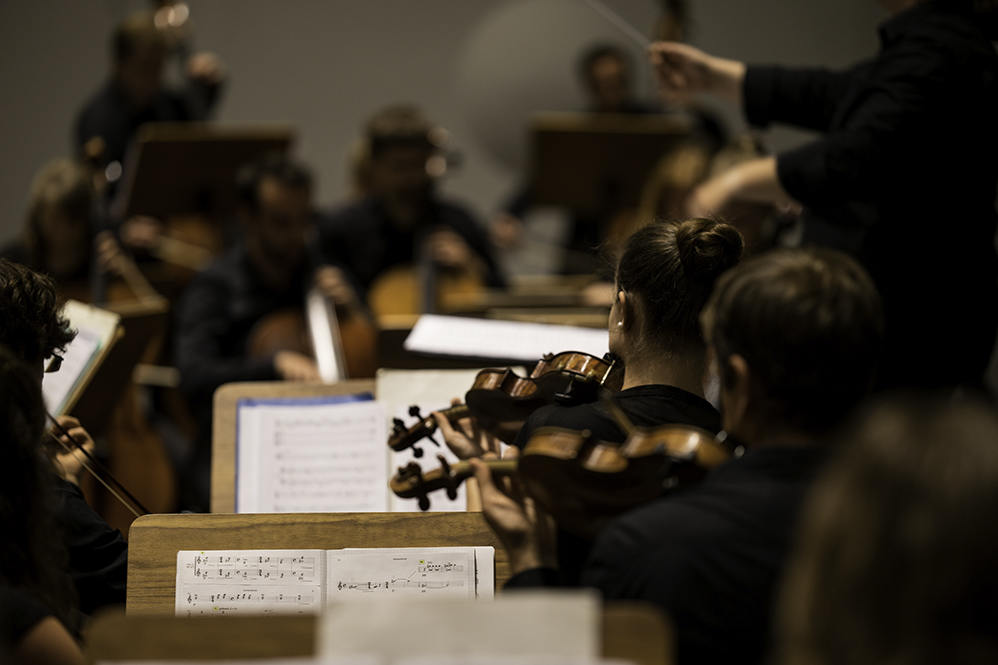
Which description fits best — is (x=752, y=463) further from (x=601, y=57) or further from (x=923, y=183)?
(x=601, y=57)

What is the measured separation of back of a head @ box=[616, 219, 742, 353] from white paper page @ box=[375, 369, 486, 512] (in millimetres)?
692

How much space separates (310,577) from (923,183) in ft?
4.76

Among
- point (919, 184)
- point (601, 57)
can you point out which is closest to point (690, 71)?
point (919, 184)

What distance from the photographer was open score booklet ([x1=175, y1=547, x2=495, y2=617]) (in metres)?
1.79

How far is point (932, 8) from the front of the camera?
248cm

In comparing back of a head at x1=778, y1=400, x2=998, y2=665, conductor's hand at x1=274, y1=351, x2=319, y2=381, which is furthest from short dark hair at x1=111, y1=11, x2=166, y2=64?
back of a head at x1=778, y1=400, x2=998, y2=665

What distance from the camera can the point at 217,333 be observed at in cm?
400

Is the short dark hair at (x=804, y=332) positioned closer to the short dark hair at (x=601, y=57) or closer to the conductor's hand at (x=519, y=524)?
the conductor's hand at (x=519, y=524)


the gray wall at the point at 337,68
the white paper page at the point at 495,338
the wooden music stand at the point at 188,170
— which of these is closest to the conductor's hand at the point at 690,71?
the white paper page at the point at 495,338

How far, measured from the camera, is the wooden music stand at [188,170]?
4.68 m

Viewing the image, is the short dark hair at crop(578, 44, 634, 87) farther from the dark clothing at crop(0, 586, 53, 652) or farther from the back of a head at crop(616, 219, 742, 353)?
the dark clothing at crop(0, 586, 53, 652)

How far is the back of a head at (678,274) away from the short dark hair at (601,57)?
154 inches

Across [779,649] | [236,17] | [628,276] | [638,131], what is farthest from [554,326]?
[236,17]

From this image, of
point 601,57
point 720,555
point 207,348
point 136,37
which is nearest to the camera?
point 720,555
